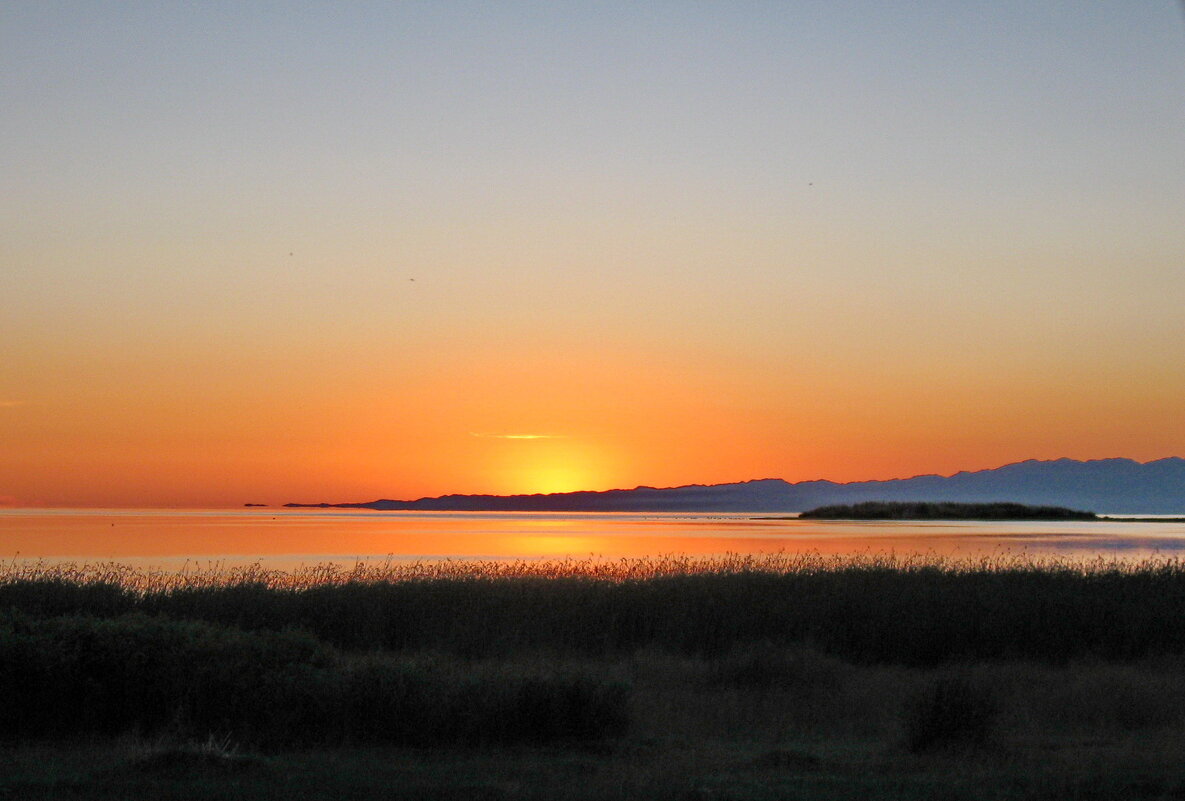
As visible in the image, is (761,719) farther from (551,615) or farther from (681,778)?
(551,615)

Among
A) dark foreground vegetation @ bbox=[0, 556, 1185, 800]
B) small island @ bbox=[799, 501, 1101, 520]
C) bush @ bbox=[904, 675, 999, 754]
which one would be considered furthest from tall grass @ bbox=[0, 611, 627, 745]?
small island @ bbox=[799, 501, 1101, 520]

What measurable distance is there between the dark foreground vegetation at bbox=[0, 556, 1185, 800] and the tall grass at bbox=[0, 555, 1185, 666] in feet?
0.19

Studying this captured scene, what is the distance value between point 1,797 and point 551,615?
1256 centimetres

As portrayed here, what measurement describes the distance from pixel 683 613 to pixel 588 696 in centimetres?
927

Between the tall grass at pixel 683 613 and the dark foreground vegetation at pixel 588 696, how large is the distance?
57mm

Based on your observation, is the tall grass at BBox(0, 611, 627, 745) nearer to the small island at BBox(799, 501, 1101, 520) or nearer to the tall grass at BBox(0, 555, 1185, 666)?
the tall grass at BBox(0, 555, 1185, 666)

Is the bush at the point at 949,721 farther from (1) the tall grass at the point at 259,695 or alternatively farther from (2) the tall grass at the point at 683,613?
(2) the tall grass at the point at 683,613

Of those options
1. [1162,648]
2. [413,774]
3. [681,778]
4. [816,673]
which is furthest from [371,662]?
[1162,648]

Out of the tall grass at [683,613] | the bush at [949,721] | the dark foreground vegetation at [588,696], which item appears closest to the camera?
the dark foreground vegetation at [588,696]

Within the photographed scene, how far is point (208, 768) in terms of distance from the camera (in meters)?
8.88

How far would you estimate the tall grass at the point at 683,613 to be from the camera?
19047mm

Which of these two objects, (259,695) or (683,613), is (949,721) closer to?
(259,695)

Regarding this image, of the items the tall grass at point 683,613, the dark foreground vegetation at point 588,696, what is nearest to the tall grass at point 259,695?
the dark foreground vegetation at point 588,696

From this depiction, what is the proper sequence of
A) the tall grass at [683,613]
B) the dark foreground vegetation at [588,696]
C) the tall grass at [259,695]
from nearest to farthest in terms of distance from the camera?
the dark foreground vegetation at [588,696] → the tall grass at [259,695] → the tall grass at [683,613]
